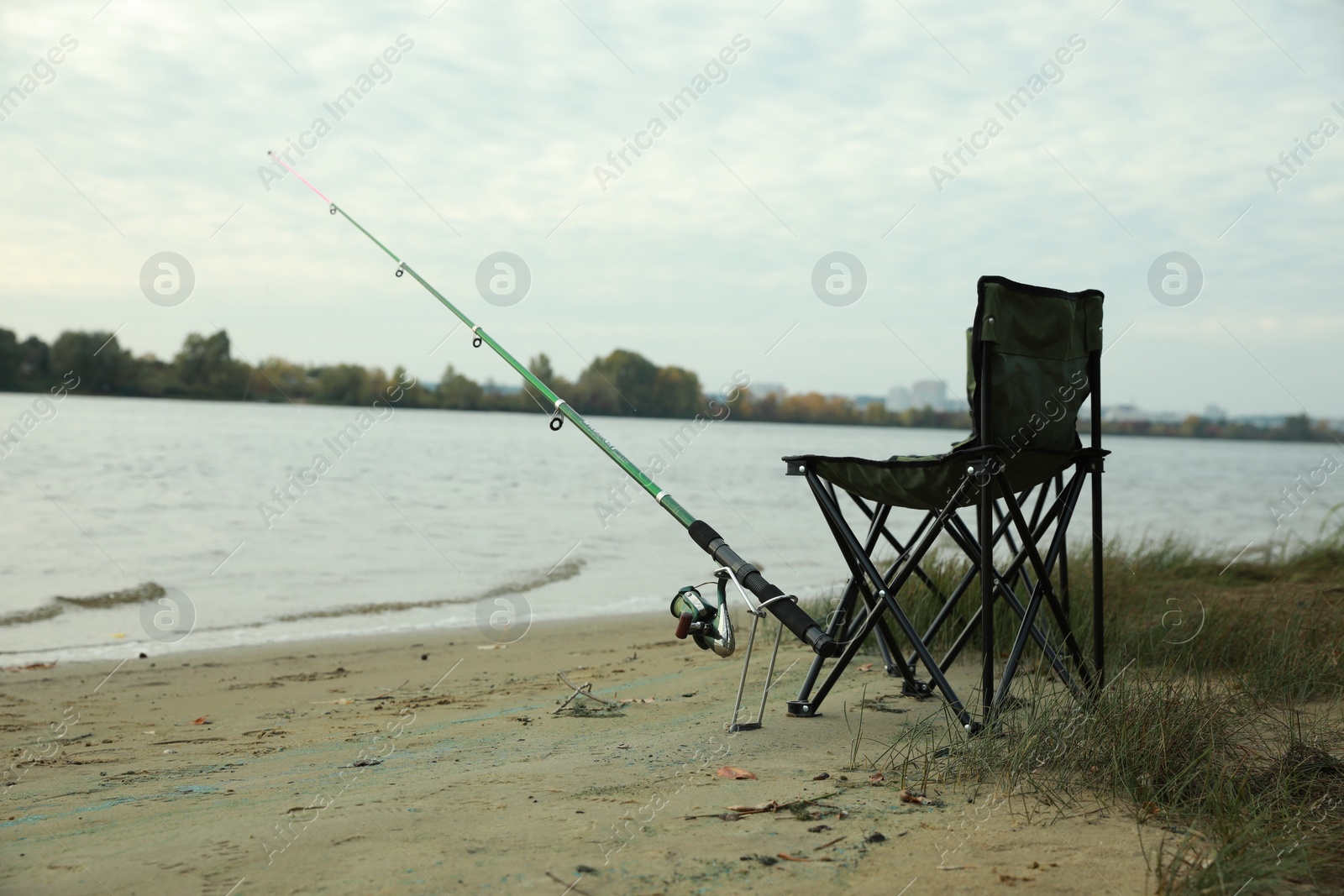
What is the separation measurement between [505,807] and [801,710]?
1.22m

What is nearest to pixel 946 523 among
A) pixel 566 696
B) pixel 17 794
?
pixel 566 696

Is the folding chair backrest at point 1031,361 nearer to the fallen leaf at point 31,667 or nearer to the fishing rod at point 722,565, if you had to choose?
the fishing rod at point 722,565

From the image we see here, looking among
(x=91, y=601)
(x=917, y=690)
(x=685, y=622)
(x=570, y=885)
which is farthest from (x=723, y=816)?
(x=91, y=601)

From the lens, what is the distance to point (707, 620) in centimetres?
290

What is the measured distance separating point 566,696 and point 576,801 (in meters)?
1.79

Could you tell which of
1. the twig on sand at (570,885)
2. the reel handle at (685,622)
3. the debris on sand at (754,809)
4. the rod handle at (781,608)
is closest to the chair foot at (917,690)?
the rod handle at (781,608)

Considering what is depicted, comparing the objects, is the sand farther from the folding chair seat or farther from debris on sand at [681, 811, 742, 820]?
the folding chair seat

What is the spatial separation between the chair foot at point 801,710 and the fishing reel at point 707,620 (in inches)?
20.9

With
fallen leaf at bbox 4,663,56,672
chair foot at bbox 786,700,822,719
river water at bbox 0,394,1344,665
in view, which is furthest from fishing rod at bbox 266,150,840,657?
fallen leaf at bbox 4,663,56,672

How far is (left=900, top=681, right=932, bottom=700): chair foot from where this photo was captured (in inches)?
144

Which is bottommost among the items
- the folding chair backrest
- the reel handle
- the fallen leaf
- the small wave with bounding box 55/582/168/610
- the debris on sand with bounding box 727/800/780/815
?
the fallen leaf

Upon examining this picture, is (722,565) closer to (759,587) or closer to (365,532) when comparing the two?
(759,587)

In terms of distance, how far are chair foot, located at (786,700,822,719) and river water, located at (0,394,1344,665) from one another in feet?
5.34

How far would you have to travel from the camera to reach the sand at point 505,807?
205 centimetres
